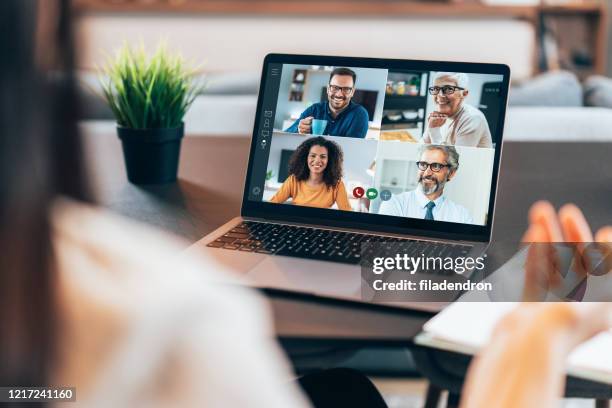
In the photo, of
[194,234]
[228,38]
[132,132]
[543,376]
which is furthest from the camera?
[228,38]

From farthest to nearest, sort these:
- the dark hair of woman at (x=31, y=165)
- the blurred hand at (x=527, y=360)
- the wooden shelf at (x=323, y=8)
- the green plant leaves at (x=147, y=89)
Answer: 1. the wooden shelf at (x=323, y=8)
2. the green plant leaves at (x=147, y=89)
3. the blurred hand at (x=527, y=360)
4. the dark hair of woman at (x=31, y=165)

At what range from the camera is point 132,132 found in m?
1.10

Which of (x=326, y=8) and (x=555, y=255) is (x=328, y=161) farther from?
(x=326, y=8)

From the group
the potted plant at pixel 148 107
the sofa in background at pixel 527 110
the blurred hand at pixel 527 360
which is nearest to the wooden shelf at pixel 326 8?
the sofa in background at pixel 527 110

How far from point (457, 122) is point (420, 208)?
13 centimetres

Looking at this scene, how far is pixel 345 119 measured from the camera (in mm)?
940

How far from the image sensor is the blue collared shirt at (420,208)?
0.87 m

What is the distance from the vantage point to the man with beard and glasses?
87 cm

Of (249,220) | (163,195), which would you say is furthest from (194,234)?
(163,195)

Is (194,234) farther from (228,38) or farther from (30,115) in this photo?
(228,38)

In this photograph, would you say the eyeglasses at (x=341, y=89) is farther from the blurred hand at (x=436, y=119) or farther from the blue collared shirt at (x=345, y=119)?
the blurred hand at (x=436, y=119)

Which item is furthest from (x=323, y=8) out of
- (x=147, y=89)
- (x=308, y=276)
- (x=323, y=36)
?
(x=308, y=276)

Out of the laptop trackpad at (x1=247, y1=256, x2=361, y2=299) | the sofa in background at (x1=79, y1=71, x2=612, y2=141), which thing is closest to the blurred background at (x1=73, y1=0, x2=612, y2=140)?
the sofa in background at (x1=79, y1=71, x2=612, y2=141)

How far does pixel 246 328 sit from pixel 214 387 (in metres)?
0.03
